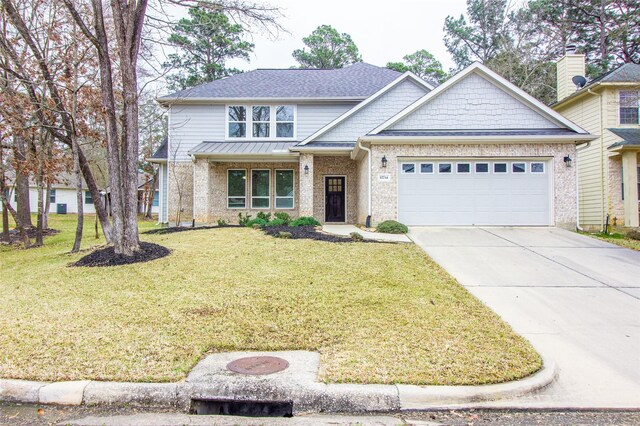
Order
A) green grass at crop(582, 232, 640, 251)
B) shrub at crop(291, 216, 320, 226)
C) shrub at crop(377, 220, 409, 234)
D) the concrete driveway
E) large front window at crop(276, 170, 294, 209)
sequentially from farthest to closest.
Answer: large front window at crop(276, 170, 294, 209), shrub at crop(291, 216, 320, 226), shrub at crop(377, 220, 409, 234), green grass at crop(582, 232, 640, 251), the concrete driveway

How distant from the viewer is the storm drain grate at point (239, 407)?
3.65 metres

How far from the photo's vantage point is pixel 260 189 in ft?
61.5

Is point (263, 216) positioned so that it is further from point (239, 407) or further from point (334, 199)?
point (239, 407)

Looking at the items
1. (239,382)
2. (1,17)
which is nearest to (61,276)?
(239,382)

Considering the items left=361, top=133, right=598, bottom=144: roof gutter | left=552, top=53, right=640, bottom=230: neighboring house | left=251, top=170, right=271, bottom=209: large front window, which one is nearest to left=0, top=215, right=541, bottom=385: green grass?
left=361, top=133, right=598, bottom=144: roof gutter

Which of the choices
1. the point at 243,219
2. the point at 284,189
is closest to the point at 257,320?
the point at 243,219

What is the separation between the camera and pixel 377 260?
8.92 meters

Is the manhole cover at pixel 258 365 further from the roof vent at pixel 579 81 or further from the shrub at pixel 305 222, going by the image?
the roof vent at pixel 579 81

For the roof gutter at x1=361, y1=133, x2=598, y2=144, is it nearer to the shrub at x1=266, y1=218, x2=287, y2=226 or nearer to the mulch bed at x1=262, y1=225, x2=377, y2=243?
the mulch bed at x1=262, y1=225, x2=377, y2=243

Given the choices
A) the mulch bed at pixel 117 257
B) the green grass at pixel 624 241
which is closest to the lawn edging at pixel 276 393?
the mulch bed at pixel 117 257

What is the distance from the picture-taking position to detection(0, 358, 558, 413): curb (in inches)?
142

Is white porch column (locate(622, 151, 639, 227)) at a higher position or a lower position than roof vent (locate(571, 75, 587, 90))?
lower

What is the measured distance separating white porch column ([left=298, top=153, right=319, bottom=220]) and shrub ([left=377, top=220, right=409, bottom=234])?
12.8 ft

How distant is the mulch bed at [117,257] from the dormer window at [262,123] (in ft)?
32.9
